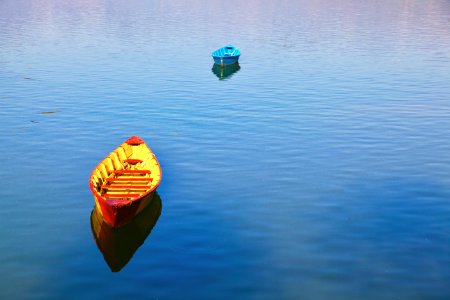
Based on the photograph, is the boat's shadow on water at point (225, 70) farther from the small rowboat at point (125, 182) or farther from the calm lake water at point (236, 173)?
the small rowboat at point (125, 182)

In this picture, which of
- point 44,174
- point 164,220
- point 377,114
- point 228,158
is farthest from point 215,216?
point 377,114

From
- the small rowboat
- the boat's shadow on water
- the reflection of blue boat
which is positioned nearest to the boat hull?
the reflection of blue boat

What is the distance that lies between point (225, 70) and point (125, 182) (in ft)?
130

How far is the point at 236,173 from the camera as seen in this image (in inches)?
1304

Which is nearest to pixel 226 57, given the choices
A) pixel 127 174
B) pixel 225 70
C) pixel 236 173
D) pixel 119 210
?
pixel 225 70

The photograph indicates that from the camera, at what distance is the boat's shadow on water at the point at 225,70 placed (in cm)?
6391

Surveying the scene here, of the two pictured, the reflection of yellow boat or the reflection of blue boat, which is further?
the reflection of blue boat

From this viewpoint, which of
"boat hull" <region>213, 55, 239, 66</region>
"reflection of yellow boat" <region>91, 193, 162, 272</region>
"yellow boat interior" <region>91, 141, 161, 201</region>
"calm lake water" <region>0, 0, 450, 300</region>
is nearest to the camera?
"calm lake water" <region>0, 0, 450, 300</region>

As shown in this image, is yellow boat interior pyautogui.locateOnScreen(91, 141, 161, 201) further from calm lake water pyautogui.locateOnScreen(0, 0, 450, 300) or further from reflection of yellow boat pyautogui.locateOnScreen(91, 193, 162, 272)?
calm lake water pyautogui.locateOnScreen(0, 0, 450, 300)

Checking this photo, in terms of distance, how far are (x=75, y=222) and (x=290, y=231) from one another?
10.4 m

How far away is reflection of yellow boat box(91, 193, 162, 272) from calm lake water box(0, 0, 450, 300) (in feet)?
0.30

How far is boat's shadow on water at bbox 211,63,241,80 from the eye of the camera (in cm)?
6391

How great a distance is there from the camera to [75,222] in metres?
26.9

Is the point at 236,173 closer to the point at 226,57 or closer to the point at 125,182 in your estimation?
the point at 125,182
